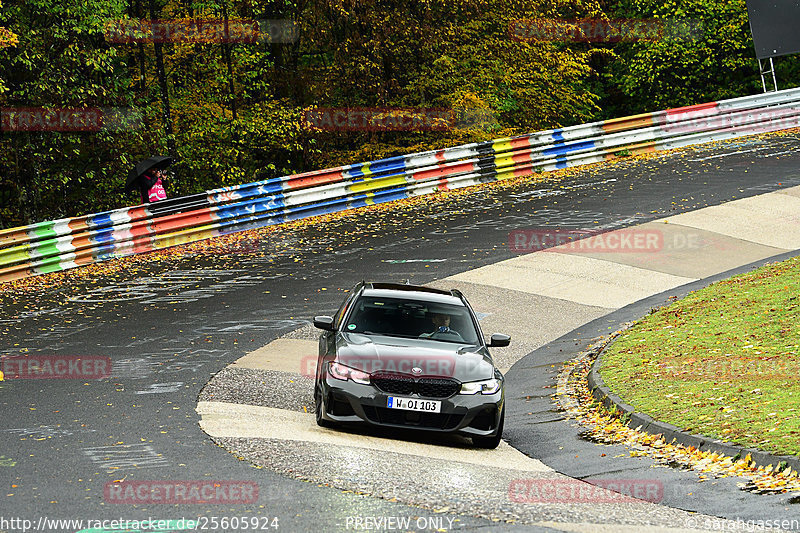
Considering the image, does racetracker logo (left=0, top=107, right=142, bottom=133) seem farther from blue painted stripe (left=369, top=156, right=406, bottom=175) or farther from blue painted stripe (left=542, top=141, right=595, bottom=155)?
blue painted stripe (left=542, top=141, right=595, bottom=155)

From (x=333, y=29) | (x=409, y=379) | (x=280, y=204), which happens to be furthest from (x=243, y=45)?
(x=409, y=379)

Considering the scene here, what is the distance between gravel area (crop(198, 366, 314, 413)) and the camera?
12.4 metres

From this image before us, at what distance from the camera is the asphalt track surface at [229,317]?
8.44 metres

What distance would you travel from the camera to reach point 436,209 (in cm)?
2505

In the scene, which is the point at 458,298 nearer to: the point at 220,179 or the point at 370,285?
the point at 370,285

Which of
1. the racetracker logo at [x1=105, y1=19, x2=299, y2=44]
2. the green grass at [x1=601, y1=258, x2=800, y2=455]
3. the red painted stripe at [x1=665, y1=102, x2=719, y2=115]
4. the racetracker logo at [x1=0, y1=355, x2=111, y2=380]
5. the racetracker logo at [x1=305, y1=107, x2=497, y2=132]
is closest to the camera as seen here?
the green grass at [x1=601, y1=258, x2=800, y2=455]

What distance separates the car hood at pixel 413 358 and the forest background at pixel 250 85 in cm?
1815

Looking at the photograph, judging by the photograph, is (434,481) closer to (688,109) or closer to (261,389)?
(261,389)

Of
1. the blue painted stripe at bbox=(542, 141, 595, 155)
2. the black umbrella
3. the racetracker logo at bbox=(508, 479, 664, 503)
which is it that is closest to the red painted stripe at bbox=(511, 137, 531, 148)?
the blue painted stripe at bbox=(542, 141, 595, 155)

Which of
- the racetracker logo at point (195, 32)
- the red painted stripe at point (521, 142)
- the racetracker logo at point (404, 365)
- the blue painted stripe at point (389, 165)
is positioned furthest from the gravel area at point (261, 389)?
the racetracker logo at point (195, 32)

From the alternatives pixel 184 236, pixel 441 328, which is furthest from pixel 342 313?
pixel 184 236

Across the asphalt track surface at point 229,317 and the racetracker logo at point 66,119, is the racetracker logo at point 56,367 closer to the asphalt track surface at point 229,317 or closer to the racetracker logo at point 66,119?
the asphalt track surface at point 229,317

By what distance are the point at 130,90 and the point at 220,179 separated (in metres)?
3.73

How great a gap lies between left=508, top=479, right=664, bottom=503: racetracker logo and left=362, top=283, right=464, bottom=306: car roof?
3281 millimetres
